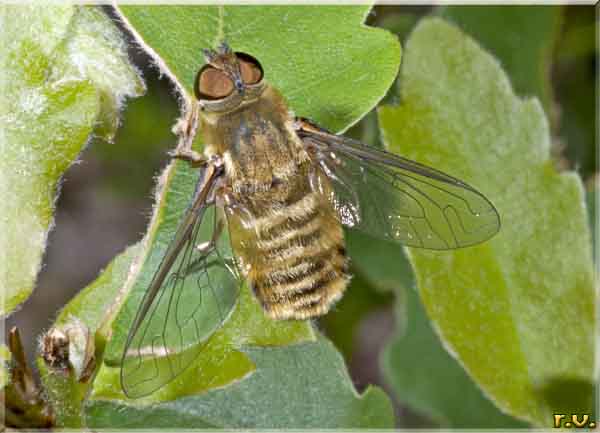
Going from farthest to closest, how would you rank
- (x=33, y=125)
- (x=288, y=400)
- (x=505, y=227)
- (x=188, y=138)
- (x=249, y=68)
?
(x=505, y=227)
(x=288, y=400)
(x=188, y=138)
(x=249, y=68)
(x=33, y=125)

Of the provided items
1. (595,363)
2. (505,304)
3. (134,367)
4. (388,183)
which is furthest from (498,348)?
(134,367)

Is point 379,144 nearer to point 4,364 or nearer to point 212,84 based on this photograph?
point 212,84

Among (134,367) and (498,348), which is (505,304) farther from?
(134,367)

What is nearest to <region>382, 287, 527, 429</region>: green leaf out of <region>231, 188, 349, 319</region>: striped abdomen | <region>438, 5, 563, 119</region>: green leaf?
<region>438, 5, 563, 119</region>: green leaf

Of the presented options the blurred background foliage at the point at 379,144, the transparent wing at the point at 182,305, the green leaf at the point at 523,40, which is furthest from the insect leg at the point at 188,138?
the green leaf at the point at 523,40

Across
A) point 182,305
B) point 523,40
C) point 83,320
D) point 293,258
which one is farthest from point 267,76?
point 523,40
